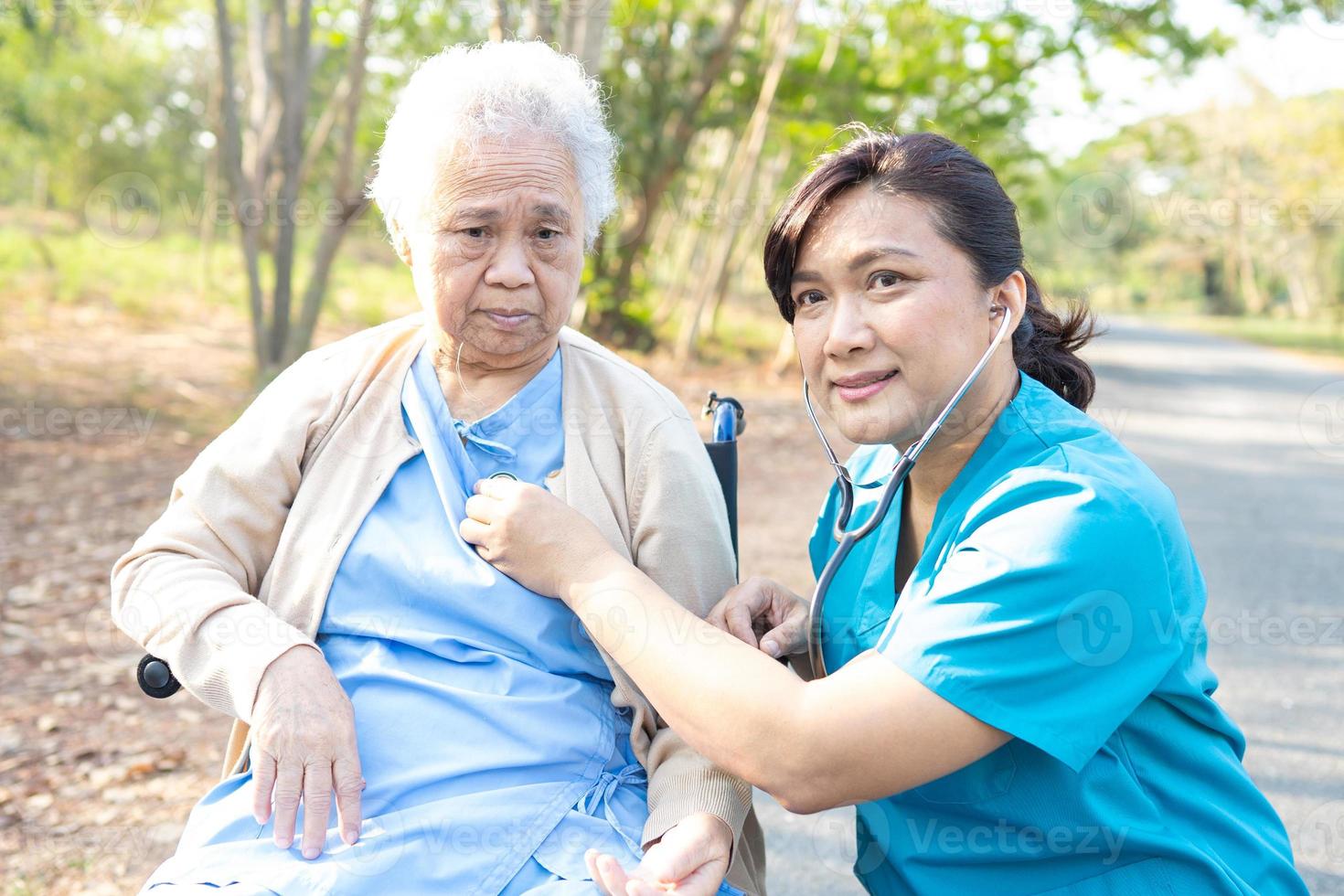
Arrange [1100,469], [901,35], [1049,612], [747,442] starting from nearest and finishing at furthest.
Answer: [1049,612] < [1100,469] < [747,442] < [901,35]

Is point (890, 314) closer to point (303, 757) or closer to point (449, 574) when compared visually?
point (449, 574)

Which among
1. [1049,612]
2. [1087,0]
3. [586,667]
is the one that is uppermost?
[1087,0]

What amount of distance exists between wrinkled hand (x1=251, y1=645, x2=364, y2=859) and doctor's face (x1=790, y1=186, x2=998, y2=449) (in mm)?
905

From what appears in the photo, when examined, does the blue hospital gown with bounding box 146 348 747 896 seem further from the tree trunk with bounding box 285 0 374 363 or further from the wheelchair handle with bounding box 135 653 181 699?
the tree trunk with bounding box 285 0 374 363

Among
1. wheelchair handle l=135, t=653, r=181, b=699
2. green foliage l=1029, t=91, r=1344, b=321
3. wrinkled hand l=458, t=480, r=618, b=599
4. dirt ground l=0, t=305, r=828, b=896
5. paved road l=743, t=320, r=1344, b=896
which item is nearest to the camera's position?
wrinkled hand l=458, t=480, r=618, b=599

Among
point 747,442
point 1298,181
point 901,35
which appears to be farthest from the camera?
point 1298,181

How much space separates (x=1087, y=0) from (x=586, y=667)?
10.6 metres

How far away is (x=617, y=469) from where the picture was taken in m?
1.95

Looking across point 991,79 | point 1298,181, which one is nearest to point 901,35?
point 991,79

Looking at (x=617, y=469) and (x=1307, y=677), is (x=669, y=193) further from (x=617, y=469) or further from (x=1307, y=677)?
(x=617, y=469)

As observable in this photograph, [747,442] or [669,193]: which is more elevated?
[669,193]

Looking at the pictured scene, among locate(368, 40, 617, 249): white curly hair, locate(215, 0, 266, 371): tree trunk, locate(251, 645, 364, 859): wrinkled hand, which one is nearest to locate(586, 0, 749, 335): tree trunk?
locate(215, 0, 266, 371): tree trunk

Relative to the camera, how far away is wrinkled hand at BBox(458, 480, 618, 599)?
1.70 m

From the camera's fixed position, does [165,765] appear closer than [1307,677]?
Yes
